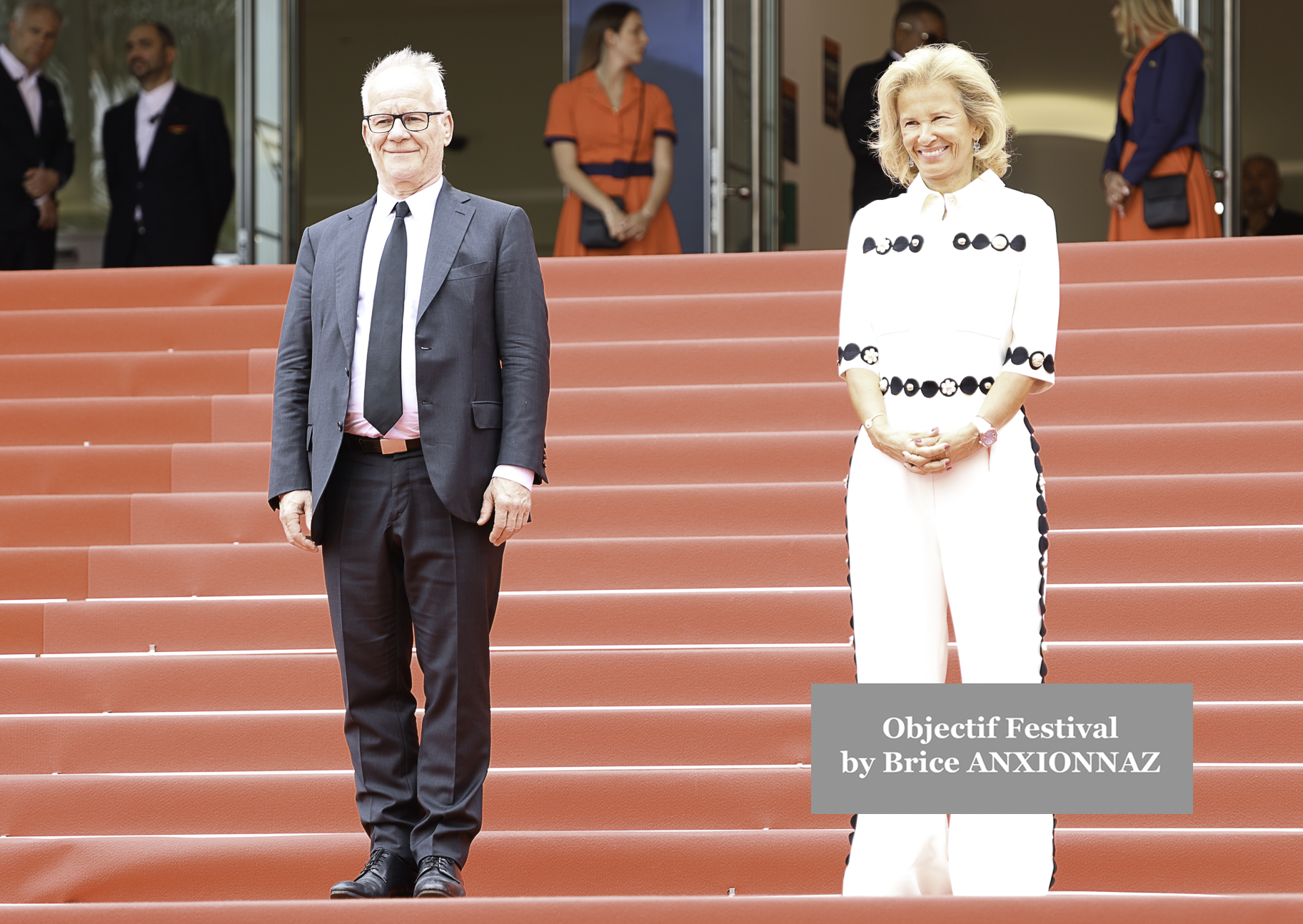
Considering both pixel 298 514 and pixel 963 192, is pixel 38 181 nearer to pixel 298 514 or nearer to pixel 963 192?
pixel 298 514

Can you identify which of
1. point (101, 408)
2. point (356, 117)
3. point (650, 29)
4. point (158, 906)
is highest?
point (356, 117)

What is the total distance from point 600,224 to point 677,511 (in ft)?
9.63

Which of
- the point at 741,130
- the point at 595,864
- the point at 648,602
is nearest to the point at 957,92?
the point at 595,864

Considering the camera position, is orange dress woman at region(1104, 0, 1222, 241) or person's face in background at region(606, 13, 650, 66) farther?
person's face in background at region(606, 13, 650, 66)

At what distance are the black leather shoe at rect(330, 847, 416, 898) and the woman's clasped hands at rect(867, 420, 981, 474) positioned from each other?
1.16m

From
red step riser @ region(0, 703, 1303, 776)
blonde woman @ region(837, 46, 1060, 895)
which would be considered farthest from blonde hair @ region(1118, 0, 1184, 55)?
blonde woman @ region(837, 46, 1060, 895)

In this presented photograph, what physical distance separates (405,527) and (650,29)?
644 cm

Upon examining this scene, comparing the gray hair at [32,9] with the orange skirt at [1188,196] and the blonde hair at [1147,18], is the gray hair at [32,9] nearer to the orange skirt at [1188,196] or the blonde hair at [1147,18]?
the blonde hair at [1147,18]

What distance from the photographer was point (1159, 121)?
6672mm

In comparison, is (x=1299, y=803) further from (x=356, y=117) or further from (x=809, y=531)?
(x=356, y=117)

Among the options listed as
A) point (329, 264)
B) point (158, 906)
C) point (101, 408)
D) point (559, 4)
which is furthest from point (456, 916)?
point (559, 4)

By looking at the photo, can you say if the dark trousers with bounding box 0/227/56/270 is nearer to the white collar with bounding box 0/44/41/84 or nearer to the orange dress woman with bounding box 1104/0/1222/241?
the white collar with bounding box 0/44/41/84

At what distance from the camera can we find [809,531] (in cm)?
474

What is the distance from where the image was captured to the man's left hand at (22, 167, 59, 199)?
8.08m
